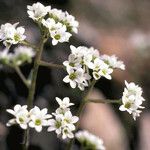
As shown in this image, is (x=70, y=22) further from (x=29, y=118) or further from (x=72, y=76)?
(x=29, y=118)

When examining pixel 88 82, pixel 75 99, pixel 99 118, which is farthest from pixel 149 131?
pixel 88 82

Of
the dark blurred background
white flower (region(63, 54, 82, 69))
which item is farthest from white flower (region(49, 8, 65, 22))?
the dark blurred background

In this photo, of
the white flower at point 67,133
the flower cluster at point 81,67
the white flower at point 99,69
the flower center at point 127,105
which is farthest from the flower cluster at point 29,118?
the flower center at point 127,105

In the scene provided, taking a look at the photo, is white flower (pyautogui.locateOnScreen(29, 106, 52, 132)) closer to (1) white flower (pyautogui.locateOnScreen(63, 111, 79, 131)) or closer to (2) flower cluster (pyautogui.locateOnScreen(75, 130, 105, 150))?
(1) white flower (pyautogui.locateOnScreen(63, 111, 79, 131))

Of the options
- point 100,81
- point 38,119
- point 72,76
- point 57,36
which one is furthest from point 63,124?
point 100,81

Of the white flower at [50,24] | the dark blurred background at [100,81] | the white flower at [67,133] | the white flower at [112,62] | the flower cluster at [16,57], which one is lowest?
the white flower at [67,133]

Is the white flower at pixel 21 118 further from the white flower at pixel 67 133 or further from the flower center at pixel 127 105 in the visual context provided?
the flower center at pixel 127 105
